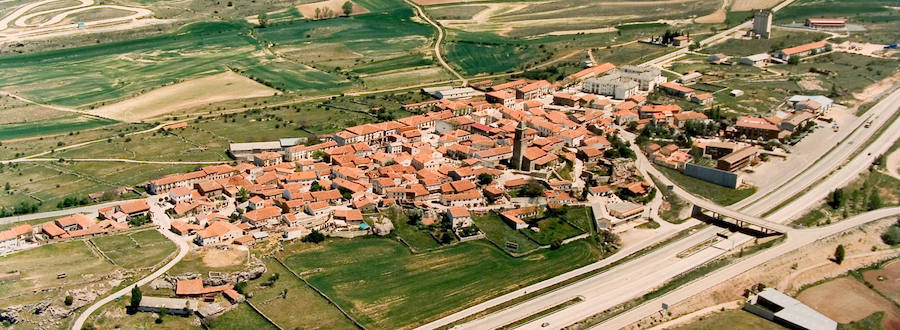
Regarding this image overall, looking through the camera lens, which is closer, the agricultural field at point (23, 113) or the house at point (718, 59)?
the agricultural field at point (23, 113)

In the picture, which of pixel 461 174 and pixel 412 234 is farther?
pixel 461 174

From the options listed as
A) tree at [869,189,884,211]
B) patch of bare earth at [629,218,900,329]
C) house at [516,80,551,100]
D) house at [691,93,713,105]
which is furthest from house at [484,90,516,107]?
patch of bare earth at [629,218,900,329]

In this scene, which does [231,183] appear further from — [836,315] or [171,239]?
[836,315]

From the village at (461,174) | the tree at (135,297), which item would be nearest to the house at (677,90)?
the village at (461,174)

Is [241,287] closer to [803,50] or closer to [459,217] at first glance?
[459,217]

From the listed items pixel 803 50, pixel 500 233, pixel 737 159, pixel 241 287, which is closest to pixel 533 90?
pixel 737 159

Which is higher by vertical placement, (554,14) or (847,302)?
(554,14)

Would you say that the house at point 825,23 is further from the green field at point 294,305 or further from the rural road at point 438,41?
the green field at point 294,305

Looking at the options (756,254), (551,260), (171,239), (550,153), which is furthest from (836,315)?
(171,239)
